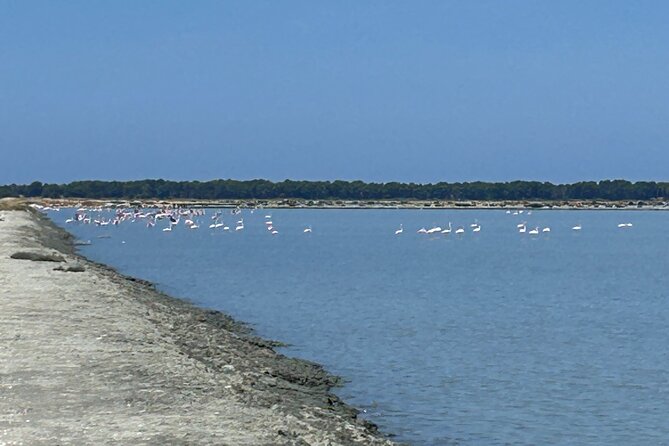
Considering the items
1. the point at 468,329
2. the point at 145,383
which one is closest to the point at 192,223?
the point at 468,329

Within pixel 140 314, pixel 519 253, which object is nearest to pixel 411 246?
pixel 519 253

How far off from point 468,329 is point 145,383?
564 inches

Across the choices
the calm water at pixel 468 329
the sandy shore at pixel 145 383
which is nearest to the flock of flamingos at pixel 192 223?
the calm water at pixel 468 329

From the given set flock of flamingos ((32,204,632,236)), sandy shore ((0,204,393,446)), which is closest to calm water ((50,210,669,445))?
sandy shore ((0,204,393,446))

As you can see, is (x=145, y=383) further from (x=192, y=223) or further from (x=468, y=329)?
(x=192, y=223)

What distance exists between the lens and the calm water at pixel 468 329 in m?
16.0

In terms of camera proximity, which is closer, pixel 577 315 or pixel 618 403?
pixel 618 403

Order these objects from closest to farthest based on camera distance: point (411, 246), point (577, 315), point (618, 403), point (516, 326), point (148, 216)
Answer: point (618, 403) → point (516, 326) → point (577, 315) → point (411, 246) → point (148, 216)

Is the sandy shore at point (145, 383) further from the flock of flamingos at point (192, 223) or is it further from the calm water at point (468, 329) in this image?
the flock of flamingos at point (192, 223)

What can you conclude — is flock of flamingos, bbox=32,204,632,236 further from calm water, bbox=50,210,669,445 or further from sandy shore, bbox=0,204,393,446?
sandy shore, bbox=0,204,393,446

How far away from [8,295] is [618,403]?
14.2 m

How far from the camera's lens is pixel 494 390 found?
1816cm

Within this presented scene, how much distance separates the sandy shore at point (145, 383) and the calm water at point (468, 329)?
1463 millimetres

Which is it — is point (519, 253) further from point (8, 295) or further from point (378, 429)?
point (378, 429)
